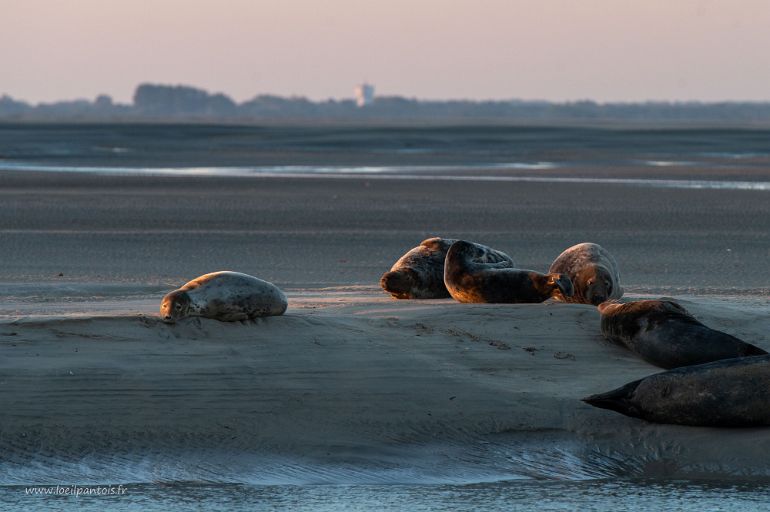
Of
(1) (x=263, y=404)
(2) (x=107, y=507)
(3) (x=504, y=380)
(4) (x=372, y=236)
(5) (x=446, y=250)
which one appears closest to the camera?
(2) (x=107, y=507)

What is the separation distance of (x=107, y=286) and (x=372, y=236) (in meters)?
5.28

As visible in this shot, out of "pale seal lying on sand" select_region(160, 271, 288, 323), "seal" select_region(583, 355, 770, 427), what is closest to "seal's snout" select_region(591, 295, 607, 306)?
"seal" select_region(583, 355, 770, 427)

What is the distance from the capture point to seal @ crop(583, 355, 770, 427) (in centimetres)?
621

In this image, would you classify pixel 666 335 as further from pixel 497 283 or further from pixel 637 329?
pixel 497 283

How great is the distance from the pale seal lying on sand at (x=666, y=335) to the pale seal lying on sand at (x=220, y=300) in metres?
2.03

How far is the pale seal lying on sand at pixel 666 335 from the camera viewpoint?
6855mm

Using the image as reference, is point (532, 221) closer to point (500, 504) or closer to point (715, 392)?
point (715, 392)

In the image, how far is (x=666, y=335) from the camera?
705 centimetres

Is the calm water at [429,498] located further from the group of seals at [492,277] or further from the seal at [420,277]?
the seal at [420,277]

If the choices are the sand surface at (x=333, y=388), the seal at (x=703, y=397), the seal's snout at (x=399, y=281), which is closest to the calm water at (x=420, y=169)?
the sand surface at (x=333, y=388)

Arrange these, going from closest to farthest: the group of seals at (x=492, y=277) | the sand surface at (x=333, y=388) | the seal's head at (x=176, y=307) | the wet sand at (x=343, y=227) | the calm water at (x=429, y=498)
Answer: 1. the calm water at (x=429, y=498)
2. the sand surface at (x=333, y=388)
3. the seal's head at (x=176, y=307)
4. the group of seals at (x=492, y=277)
5. the wet sand at (x=343, y=227)

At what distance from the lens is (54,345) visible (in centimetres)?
685

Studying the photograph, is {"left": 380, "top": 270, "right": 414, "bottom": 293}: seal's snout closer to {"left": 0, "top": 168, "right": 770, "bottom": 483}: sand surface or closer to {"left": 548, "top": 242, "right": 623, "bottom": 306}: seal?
{"left": 0, "top": 168, "right": 770, "bottom": 483}: sand surface

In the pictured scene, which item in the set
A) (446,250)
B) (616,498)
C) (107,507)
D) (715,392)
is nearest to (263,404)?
(107,507)
